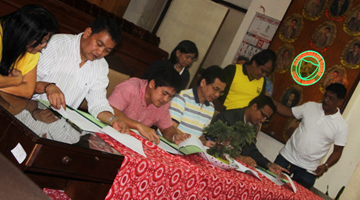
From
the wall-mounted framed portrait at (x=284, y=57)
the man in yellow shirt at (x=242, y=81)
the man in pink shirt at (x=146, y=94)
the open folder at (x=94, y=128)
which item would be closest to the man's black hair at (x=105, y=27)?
the man in pink shirt at (x=146, y=94)

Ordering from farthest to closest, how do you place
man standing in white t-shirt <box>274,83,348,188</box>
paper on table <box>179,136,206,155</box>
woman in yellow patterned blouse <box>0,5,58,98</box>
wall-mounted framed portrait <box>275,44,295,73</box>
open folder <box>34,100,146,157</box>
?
wall-mounted framed portrait <box>275,44,295,73</box> < man standing in white t-shirt <box>274,83,348,188</box> < paper on table <box>179,136,206,155</box> < woman in yellow patterned blouse <box>0,5,58,98</box> < open folder <box>34,100,146,157</box>

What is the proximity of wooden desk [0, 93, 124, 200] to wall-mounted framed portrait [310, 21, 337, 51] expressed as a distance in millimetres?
4220

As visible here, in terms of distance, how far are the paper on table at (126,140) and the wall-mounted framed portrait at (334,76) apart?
360 cm

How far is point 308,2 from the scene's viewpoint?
17.7 ft

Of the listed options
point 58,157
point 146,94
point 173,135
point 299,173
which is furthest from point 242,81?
point 58,157

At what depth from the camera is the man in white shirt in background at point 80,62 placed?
87.8 inches

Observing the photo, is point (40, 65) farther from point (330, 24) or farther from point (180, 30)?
point (180, 30)

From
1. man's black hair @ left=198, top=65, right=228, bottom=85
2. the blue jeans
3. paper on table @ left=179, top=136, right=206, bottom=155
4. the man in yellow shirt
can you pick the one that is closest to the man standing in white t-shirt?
the blue jeans

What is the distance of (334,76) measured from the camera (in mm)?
4883

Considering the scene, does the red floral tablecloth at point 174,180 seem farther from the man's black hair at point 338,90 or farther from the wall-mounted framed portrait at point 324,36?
the wall-mounted framed portrait at point 324,36

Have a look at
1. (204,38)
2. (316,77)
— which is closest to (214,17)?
(204,38)

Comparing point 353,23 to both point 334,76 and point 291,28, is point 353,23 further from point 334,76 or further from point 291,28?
point 291,28

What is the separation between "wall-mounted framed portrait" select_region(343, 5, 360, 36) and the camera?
191 inches

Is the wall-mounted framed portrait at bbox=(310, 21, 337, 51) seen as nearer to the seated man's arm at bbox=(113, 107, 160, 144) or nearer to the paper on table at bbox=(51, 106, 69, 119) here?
the seated man's arm at bbox=(113, 107, 160, 144)
